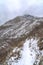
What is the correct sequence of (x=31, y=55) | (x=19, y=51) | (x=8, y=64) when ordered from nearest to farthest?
(x=8, y=64) < (x=31, y=55) < (x=19, y=51)

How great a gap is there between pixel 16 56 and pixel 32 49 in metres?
7.36

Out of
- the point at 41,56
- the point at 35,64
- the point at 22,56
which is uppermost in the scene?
the point at 22,56

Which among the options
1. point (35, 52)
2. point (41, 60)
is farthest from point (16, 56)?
point (41, 60)

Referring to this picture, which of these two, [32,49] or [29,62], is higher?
[32,49]

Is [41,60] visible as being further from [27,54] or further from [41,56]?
[27,54]

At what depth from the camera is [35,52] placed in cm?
5609

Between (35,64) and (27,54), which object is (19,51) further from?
(35,64)

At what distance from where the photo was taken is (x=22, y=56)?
2178 inches

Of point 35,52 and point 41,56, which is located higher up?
point 35,52

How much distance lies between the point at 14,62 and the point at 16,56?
490cm

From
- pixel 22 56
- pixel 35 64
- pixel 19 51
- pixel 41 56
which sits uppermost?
pixel 19 51

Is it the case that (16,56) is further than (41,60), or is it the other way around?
(16,56)

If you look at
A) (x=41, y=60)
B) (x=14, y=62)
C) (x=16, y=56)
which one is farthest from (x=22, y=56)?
(x=41, y=60)

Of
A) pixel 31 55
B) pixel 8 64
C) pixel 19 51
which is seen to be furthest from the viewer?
pixel 19 51
